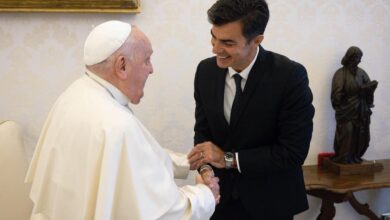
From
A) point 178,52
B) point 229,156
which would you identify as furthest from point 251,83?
point 178,52

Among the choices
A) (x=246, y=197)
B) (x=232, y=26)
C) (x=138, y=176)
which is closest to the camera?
(x=138, y=176)

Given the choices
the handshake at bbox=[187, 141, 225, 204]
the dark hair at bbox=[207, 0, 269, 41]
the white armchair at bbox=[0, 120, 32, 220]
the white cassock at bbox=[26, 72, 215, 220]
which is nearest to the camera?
the white cassock at bbox=[26, 72, 215, 220]

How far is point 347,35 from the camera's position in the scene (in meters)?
2.71

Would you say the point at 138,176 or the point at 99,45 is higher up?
the point at 99,45

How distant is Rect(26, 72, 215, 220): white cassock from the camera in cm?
132

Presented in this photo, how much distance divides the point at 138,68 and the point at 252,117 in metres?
0.58

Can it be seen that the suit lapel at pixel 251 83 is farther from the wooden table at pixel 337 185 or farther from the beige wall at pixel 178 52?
the wooden table at pixel 337 185

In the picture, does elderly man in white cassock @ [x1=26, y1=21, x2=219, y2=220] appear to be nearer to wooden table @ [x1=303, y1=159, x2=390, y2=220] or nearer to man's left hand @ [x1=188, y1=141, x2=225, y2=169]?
man's left hand @ [x1=188, y1=141, x2=225, y2=169]

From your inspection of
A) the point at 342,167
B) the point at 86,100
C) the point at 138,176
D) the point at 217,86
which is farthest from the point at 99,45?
the point at 342,167

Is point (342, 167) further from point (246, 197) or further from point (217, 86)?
point (217, 86)

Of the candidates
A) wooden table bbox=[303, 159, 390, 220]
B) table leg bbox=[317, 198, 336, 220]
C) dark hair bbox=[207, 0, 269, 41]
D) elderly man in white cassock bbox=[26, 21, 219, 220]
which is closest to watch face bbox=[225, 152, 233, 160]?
elderly man in white cassock bbox=[26, 21, 219, 220]

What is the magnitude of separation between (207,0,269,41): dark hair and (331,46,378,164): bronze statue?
114cm

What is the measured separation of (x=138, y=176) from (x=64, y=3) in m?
1.29

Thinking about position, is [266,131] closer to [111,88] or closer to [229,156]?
[229,156]
